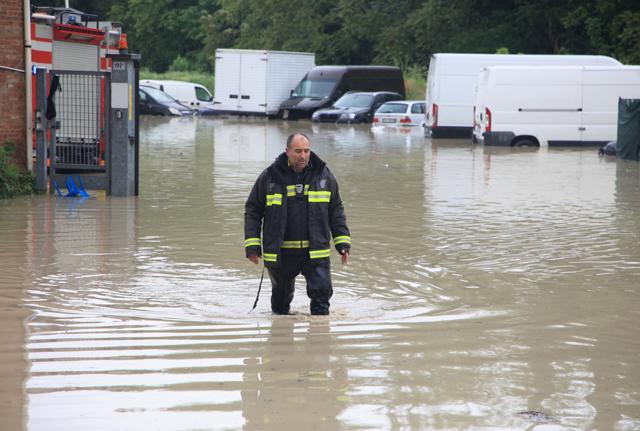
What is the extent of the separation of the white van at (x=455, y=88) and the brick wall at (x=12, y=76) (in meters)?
20.0

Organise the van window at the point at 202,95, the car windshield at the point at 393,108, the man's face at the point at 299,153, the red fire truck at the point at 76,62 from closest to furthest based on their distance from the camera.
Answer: the man's face at the point at 299,153, the red fire truck at the point at 76,62, the car windshield at the point at 393,108, the van window at the point at 202,95

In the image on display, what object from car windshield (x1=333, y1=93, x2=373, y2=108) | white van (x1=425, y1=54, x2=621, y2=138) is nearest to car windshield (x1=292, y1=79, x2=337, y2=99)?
car windshield (x1=333, y1=93, x2=373, y2=108)

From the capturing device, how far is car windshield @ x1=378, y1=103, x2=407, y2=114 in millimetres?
43175

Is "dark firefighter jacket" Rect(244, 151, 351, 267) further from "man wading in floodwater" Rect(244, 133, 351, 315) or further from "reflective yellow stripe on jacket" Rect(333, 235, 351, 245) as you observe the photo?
"reflective yellow stripe on jacket" Rect(333, 235, 351, 245)

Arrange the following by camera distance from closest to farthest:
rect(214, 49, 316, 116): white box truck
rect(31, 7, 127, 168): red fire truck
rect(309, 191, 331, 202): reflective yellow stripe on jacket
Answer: rect(309, 191, 331, 202): reflective yellow stripe on jacket, rect(31, 7, 127, 168): red fire truck, rect(214, 49, 316, 116): white box truck

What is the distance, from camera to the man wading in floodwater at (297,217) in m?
8.06

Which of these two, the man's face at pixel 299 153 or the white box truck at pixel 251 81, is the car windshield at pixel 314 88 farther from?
the man's face at pixel 299 153

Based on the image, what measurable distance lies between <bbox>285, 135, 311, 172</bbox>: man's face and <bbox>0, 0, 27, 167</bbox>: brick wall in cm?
958

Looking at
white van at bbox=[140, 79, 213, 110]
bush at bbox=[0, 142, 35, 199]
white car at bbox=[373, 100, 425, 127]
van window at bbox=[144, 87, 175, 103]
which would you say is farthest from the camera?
white van at bbox=[140, 79, 213, 110]

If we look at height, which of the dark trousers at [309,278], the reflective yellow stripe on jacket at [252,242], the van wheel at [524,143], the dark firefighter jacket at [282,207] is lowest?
the dark trousers at [309,278]

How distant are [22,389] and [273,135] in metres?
30.9

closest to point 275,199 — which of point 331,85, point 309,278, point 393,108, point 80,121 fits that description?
point 309,278

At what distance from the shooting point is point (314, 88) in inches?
1960

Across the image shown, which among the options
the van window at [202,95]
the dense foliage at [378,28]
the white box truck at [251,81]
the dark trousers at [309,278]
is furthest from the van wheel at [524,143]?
the van window at [202,95]
